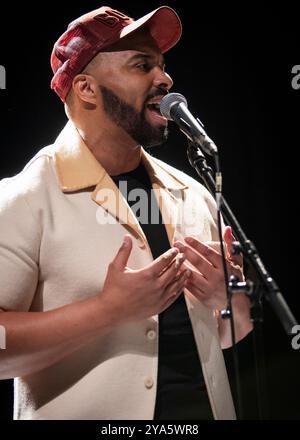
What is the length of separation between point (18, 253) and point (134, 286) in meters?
0.31

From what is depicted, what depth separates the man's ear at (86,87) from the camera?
1.96m

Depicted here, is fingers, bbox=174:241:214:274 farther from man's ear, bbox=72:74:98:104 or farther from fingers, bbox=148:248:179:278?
man's ear, bbox=72:74:98:104

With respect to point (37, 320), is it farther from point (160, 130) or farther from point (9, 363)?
point (160, 130)

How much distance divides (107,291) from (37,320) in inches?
7.2

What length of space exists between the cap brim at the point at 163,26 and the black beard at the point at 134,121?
0.18 meters

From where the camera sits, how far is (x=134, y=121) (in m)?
1.92

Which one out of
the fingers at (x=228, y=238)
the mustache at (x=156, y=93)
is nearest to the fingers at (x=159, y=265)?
the fingers at (x=228, y=238)

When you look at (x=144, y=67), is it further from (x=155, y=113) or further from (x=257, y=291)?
(x=257, y=291)

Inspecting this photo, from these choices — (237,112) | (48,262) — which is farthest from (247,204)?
(48,262)

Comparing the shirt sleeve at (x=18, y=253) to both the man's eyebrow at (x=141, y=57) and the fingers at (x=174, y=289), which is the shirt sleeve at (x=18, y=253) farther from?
the man's eyebrow at (x=141, y=57)

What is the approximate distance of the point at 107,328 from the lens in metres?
1.66

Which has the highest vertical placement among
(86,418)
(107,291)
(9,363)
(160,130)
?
(160,130)

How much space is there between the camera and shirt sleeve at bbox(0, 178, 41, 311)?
1680 millimetres

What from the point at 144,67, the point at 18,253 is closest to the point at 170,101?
the point at 144,67
